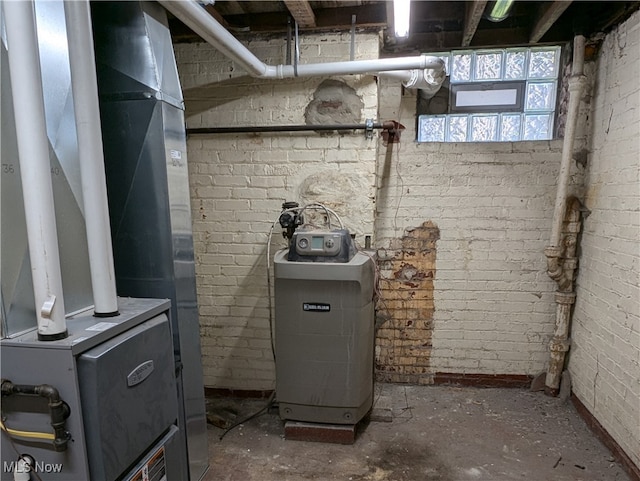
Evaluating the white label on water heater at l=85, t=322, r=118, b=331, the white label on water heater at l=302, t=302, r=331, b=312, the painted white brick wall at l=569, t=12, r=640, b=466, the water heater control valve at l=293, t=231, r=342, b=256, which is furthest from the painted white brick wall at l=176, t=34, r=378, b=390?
the white label on water heater at l=85, t=322, r=118, b=331

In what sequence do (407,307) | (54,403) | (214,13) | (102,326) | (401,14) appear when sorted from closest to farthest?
1. (54,403)
2. (102,326)
3. (401,14)
4. (214,13)
5. (407,307)

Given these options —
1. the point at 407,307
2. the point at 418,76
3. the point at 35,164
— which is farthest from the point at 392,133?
the point at 35,164

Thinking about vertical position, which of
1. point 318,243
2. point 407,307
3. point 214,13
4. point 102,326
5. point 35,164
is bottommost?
point 407,307

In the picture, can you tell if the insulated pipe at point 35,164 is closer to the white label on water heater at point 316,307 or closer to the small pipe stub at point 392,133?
the white label on water heater at point 316,307

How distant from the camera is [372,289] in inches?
84.7

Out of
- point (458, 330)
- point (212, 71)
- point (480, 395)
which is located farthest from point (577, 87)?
point (212, 71)

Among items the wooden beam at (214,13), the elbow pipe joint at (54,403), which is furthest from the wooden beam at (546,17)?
the elbow pipe joint at (54,403)

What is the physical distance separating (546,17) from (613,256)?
143cm

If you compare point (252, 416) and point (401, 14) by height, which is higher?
point (401, 14)

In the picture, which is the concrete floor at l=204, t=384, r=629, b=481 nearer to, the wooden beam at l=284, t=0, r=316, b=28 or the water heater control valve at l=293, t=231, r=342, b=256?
the water heater control valve at l=293, t=231, r=342, b=256

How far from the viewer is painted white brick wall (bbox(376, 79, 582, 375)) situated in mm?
2545

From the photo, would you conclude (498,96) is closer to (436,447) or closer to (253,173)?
(253,173)

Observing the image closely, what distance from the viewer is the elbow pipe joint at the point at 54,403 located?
36.4 inches

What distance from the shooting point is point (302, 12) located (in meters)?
2.12
